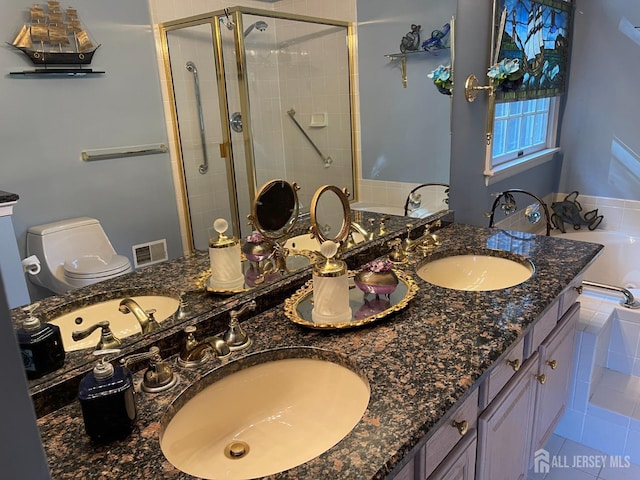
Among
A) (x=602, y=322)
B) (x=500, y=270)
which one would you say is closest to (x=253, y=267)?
(x=500, y=270)

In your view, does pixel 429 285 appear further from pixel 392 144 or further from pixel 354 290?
pixel 392 144

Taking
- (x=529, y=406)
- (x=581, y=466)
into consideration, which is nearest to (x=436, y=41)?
(x=529, y=406)

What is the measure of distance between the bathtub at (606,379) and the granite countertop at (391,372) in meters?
0.65

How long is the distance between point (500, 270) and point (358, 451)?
1281mm

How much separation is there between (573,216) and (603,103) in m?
0.77

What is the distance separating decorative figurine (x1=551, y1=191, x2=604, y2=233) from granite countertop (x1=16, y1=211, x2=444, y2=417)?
2.45 metres

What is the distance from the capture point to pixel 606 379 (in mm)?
2430

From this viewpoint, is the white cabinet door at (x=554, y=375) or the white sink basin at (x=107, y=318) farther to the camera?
the white cabinet door at (x=554, y=375)

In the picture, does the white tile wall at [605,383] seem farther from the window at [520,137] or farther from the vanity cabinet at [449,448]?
the vanity cabinet at [449,448]

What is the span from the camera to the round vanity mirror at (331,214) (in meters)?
1.69

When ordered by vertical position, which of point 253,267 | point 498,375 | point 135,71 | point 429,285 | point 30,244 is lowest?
point 498,375

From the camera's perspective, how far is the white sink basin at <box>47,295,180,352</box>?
1.11m

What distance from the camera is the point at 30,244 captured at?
37.6 inches

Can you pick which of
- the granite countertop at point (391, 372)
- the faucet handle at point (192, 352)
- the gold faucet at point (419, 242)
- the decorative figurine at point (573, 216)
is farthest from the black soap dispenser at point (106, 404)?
the decorative figurine at point (573, 216)
